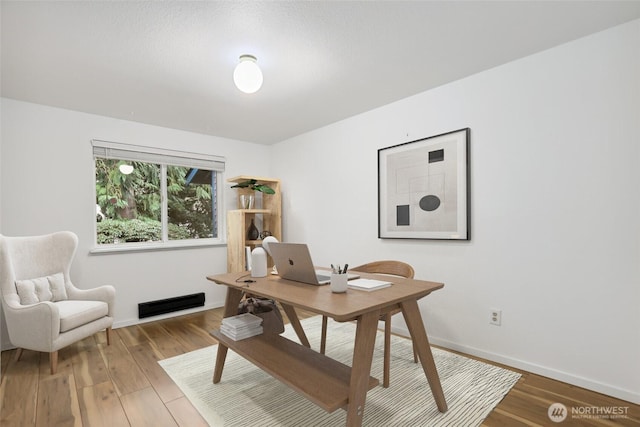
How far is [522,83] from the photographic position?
2277 mm

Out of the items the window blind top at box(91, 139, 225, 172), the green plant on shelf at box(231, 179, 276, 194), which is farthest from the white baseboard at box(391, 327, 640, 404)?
the window blind top at box(91, 139, 225, 172)

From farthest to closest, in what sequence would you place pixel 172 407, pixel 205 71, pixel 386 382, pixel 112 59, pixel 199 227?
pixel 199 227 < pixel 205 71 < pixel 112 59 < pixel 386 382 < pixel 172 407

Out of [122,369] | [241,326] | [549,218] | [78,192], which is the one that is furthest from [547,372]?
[78,192]

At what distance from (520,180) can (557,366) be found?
1292 mm

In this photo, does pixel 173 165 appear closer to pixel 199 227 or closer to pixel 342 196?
pixel 199 227

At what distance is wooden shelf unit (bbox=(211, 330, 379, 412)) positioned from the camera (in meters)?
1.40

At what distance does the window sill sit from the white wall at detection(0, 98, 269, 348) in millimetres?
51

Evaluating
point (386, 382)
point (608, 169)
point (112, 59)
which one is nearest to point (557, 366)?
point (386, 382)

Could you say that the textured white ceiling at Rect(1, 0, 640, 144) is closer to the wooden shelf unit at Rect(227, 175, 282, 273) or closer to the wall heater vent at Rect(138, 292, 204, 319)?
the wooden shelf unit at Rect(227, 175, 282, 273)

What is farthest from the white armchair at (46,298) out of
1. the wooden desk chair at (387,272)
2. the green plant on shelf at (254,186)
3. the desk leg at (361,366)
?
the desk leg at (361,366)

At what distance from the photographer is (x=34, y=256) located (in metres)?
2.76

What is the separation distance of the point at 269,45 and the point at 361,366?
195 cm

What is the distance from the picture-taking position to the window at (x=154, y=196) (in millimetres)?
3470

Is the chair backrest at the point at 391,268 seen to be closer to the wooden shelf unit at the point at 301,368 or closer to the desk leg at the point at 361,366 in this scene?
the wooden shelf unit at the point at 301,368
